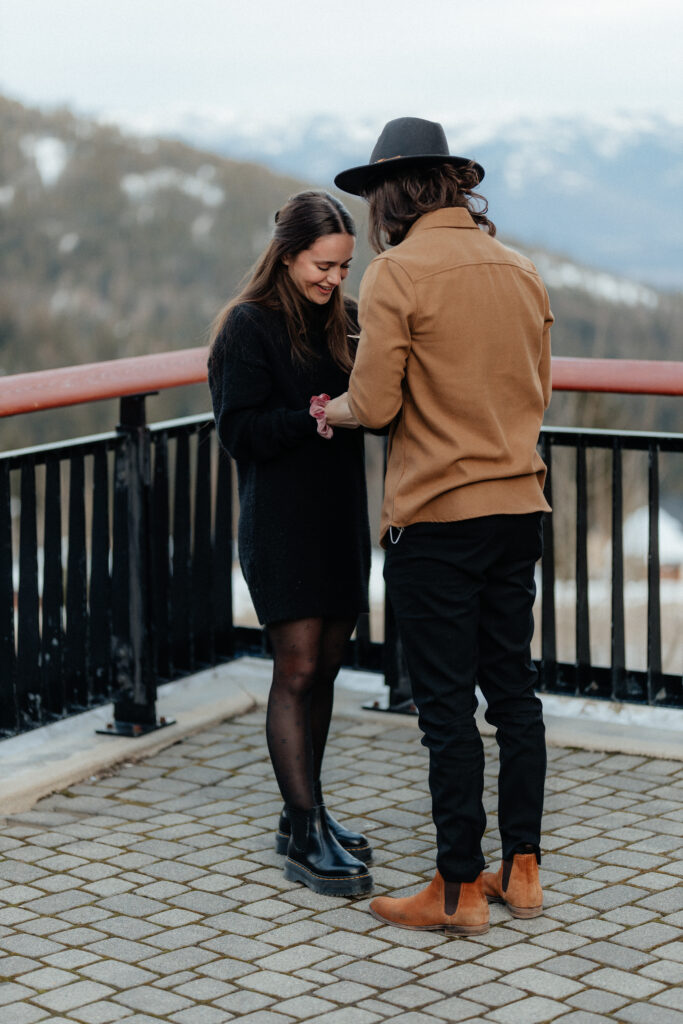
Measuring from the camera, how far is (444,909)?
11.1 ft

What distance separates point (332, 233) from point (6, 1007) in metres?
1.95

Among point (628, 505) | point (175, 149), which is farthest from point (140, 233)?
point (628, 505)

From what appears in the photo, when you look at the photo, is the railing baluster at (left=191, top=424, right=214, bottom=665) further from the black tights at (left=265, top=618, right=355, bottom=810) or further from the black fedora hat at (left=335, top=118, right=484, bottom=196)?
the black fedora hat at (left=335, top=118, right=484, bottom=196)

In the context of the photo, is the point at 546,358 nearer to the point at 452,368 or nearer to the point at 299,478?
the point at 452,368

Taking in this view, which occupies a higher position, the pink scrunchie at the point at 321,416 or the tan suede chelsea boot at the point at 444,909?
the pink scrunchie at the point at 321,416

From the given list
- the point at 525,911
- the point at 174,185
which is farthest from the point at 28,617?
the point at 174,185

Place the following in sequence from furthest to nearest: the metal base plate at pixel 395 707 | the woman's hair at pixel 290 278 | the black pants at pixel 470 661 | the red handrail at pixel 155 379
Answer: the metal base plate at pixel 395 707
the red handrail at pixel 155 379
the woman's hair at pixel 290 278
the black pants at pixel 470 661

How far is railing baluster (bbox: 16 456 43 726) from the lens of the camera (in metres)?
Result: 4.45

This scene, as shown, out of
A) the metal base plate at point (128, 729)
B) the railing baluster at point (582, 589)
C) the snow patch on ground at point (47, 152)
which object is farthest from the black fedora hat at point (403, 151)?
the snow patch on ground at point (47, 152)

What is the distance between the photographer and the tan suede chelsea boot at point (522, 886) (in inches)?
136

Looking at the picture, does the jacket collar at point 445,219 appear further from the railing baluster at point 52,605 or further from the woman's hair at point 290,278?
the railing baluster at point 52,605

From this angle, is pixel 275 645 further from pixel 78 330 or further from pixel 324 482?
pixel 78 330

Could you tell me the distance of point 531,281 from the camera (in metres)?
3.22

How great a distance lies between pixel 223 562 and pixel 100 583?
72cm
